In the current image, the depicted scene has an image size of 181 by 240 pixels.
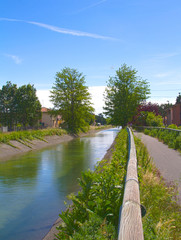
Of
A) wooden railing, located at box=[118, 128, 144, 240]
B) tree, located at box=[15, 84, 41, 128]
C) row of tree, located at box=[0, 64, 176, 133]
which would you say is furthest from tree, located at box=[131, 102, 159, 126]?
wooden railing, located at box=[118, 128, 144, 240]

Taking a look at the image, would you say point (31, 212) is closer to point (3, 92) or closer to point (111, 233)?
point (111, 233)

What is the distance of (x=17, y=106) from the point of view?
5544 centimetres

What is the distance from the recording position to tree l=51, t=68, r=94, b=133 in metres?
51.7

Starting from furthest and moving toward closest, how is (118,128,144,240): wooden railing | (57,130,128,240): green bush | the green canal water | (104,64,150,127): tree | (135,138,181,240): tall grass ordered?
(104,64,150,127): tree < the green canal water < (57,130,128,240): green bush < (135,138,181,240): tall grass < (118,128,144,240): wooden railing

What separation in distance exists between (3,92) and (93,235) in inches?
2268

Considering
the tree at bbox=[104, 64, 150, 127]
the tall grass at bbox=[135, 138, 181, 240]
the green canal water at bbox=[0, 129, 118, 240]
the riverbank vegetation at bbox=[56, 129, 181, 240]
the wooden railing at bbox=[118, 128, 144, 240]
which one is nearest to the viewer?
the wooden railing at bbox=[118, 128, 144, 240]

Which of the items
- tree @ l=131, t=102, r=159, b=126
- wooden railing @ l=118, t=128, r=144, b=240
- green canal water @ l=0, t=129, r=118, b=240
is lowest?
green canal water @ l=0, t=129, r=118, b=240

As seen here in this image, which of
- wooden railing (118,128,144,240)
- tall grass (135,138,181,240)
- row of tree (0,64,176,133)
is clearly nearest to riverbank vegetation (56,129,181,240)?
tall grass (135,138,181,240)

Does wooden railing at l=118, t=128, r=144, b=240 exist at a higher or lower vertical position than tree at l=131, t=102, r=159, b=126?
lower

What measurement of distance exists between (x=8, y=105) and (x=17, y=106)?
1.93m

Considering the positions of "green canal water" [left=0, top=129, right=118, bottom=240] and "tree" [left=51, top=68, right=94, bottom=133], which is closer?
"green canal water" [left=0, top=129, right=118, bottom=240]

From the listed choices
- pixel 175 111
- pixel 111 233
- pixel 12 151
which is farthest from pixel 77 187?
pixel 175 111

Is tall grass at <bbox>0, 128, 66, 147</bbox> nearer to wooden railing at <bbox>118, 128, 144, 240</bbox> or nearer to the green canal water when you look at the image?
the green canal water

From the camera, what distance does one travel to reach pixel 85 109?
52.7 meters
